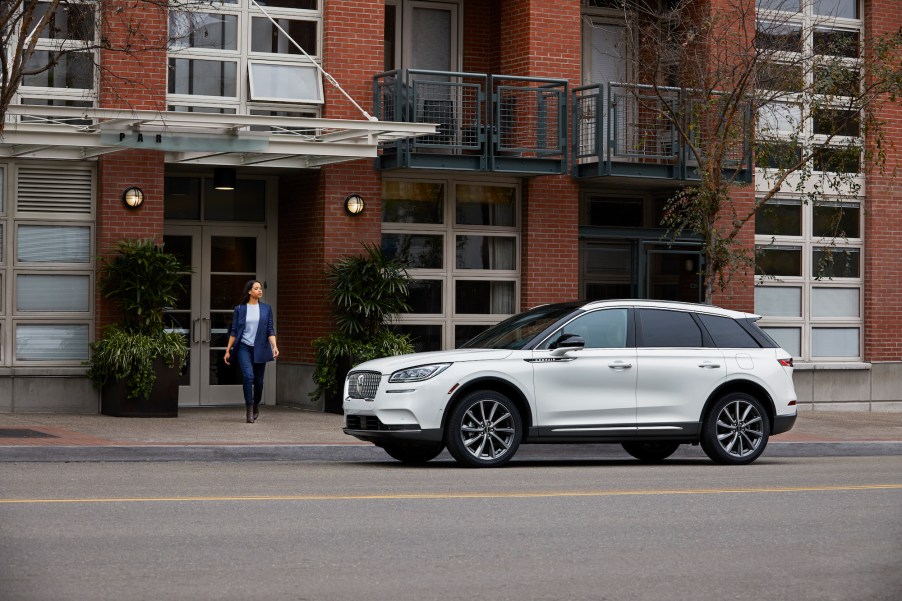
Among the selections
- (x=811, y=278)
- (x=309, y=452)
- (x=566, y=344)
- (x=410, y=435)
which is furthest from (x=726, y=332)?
(x=811, y=278)

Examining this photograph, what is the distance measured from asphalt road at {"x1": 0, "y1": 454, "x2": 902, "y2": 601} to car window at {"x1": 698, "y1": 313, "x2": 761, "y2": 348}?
6.01 ft

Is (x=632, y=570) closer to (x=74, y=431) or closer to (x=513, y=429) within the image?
(x=513, y=429)

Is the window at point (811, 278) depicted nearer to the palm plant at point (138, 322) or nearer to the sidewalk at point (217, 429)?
the sidewalk at point (217, 429)

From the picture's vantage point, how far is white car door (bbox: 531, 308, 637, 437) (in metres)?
13.6

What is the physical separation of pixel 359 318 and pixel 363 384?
5.74 metres

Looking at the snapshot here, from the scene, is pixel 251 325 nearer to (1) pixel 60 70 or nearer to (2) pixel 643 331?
(1) pixel 60 70

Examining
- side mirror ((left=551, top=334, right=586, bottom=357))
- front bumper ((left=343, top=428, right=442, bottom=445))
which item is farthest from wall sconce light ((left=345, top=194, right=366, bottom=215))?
front bumper ((left=343, top=428, right=442, bottom=445))

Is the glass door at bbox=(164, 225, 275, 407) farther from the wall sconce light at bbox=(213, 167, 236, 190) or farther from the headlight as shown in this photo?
the headlight

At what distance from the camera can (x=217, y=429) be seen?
54.7 feet

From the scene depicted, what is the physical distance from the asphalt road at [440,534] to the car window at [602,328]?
153 centimetres

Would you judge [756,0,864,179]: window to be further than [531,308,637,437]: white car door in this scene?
Yes

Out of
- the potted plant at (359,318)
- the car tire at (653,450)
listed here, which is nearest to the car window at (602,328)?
the car tire at (653,450)

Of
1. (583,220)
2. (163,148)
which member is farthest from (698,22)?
(163,148)

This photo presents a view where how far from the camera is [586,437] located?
13734 millimetres
